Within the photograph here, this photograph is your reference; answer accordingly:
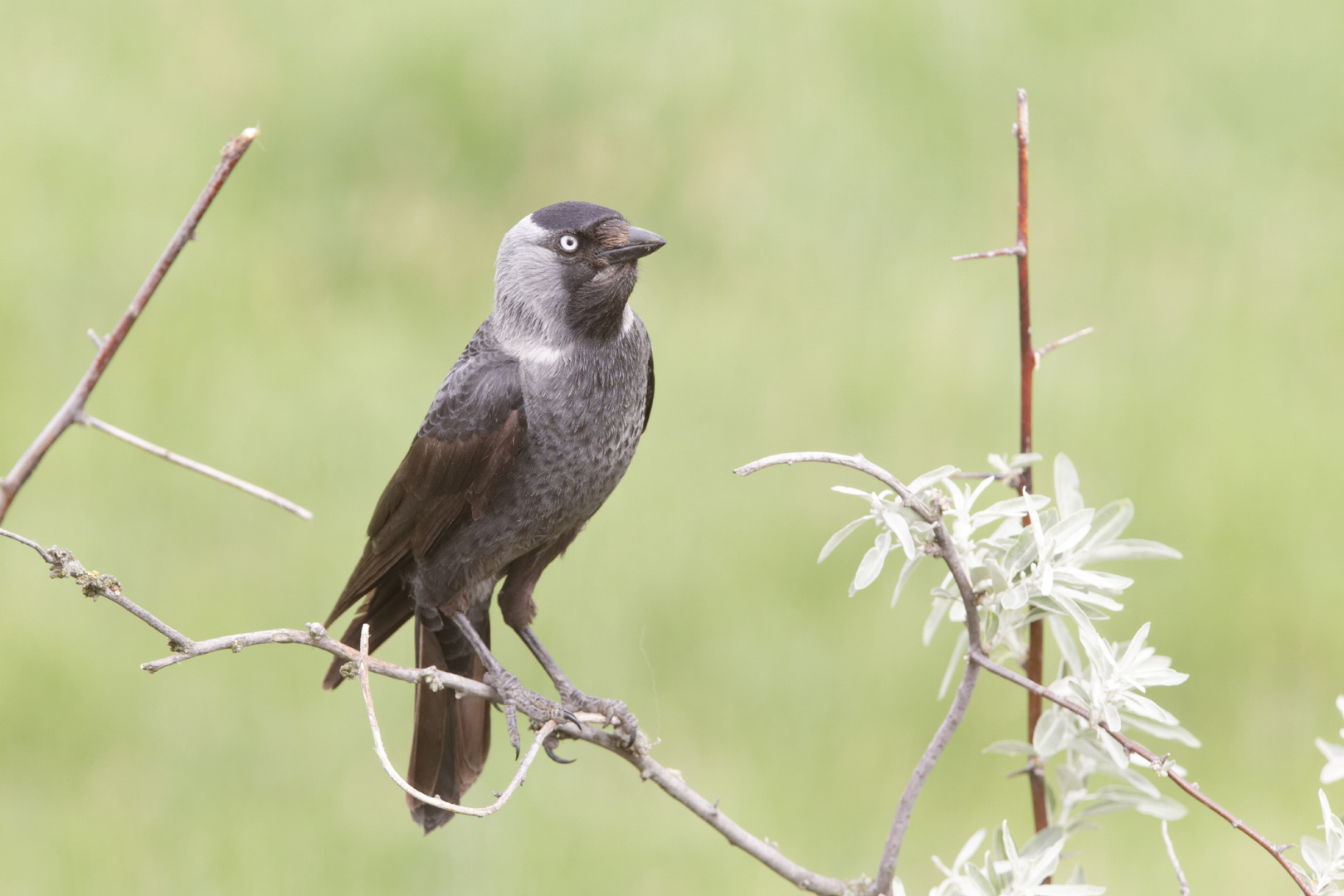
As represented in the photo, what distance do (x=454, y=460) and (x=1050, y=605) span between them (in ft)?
4.30

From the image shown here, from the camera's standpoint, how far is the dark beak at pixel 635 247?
8.09 feet

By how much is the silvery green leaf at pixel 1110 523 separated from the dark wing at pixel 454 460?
1.15m

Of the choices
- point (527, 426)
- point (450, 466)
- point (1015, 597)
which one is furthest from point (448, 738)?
point (1015, 597)

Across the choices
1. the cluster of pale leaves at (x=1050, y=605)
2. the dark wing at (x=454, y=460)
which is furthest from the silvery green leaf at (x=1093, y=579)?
the dark wing at (x=454, y=460)

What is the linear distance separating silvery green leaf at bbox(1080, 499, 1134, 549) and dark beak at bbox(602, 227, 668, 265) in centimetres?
95

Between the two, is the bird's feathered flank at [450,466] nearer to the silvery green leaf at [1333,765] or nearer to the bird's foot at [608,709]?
the bird's foot at [608,709]

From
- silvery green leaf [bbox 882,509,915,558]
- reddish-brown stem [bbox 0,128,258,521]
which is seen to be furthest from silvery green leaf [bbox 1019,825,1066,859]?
reddish-brown stem [bbox 0,128,258,521]

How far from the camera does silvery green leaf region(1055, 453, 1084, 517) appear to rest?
2.01 m

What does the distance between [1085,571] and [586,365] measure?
1147 mm

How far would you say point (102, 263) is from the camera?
17.1 ft

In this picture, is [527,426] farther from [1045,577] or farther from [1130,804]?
[1130,804]

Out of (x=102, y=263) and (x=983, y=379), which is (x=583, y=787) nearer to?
(x=983, y=379)

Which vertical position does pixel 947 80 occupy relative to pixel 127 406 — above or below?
above

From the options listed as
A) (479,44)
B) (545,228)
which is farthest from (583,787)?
(479,44)
